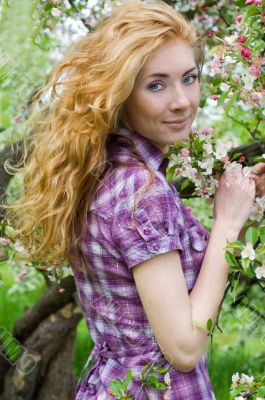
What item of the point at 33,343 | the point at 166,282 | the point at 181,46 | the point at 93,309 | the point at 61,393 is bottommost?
the point at 61,393

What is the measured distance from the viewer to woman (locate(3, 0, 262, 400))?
2.23 metres

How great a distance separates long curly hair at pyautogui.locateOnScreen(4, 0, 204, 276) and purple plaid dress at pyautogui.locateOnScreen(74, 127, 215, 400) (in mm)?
59

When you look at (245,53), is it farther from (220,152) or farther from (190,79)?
(220,152)

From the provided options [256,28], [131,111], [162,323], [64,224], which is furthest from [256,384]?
[256,28]

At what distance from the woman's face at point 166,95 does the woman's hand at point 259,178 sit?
10.2 inches

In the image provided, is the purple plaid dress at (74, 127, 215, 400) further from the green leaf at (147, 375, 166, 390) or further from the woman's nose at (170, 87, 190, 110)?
the woman's nose at (170, 87, 190, 110)

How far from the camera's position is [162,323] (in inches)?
86.6

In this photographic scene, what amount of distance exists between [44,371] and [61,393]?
151mm

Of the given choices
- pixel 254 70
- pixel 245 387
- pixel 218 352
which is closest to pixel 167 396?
pixel 245 387

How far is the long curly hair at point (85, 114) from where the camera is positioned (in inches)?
91.4

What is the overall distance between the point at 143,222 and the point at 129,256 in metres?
0.10

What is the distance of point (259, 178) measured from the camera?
252cm

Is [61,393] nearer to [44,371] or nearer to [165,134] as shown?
[44,371]

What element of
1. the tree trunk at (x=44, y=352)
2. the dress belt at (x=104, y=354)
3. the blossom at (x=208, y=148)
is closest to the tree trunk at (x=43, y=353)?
the tree trunk at (x=44, y=352)
